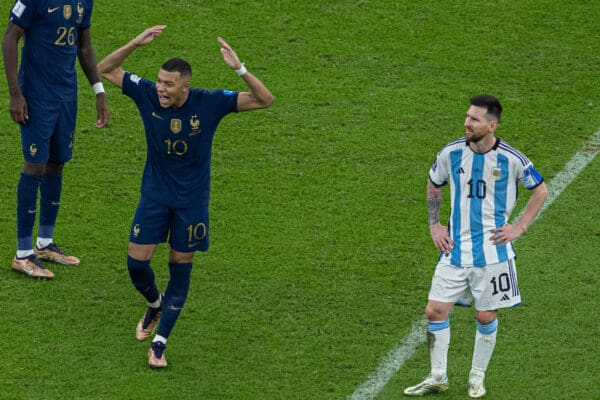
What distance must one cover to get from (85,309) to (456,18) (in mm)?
6452

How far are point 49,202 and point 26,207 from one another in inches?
10.6

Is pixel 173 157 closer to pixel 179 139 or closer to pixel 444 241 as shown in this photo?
pixel 179 139

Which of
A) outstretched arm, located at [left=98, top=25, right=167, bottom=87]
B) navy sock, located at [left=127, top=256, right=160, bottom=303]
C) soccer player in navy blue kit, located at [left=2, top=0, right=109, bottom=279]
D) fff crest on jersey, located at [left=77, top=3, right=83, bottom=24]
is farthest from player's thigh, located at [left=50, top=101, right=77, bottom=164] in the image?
navy sock, located at [left=127, top=256, right=160, bottom=303]

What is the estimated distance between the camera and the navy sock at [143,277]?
8.12 m

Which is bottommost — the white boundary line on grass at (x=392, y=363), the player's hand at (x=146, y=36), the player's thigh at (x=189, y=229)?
the white boundary line on grass at (x=392, y=363)

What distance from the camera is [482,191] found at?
7.67 metres

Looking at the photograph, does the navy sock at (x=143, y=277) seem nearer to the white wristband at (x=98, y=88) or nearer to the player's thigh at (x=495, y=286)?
the white wristband at (x=98, y=88)

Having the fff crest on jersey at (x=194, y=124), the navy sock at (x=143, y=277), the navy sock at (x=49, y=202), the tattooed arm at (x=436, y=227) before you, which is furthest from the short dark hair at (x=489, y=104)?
the navy sock at (x=49, y=202)

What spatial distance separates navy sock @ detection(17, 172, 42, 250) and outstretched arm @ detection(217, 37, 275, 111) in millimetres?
2071

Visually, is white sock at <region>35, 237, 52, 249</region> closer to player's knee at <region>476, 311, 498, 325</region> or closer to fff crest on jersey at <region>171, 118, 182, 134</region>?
fff crest on jersey at <region>171, 118, 182, 134</region>

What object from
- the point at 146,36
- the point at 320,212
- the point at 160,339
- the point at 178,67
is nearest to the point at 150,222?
the point at 160,339

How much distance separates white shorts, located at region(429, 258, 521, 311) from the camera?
25.3 feet

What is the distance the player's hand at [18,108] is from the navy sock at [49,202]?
1.91ft

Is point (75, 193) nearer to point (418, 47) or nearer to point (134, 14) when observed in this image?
point (134, 14)
